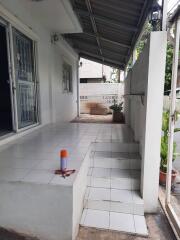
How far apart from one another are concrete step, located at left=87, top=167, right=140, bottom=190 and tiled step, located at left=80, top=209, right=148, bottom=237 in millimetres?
332

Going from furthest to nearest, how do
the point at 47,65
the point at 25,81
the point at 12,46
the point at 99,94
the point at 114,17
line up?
the point at 99,94, the point at 47,65, the point at 25,81, the point at 114,17, the point at 12,46

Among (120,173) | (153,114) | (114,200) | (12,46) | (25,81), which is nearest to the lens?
(153,114)

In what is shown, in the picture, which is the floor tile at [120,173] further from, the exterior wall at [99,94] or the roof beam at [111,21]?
the exterior wall at [99,94]

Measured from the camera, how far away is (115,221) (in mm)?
1852

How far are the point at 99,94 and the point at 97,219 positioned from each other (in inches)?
326

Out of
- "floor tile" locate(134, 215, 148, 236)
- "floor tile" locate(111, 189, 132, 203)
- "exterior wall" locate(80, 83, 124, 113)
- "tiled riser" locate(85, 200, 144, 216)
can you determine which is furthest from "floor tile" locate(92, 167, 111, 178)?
"exterior wall" locate(80, 83, 124, 113)

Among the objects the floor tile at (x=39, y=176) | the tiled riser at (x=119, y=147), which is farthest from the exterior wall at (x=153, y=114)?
the floor tile at (x=39, y=176)

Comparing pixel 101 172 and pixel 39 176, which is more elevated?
pixel 39 176

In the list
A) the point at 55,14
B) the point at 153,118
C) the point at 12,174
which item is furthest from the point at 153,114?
the point at 55,14

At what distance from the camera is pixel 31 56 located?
11.5ft

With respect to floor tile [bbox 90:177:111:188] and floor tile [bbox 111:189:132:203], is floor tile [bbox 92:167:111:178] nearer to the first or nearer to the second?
floor tile [bbox 90:177:111:188]

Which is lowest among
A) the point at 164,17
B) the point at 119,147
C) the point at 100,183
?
the point at 100,183

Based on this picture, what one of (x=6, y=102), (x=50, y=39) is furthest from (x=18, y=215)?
(x=50, y=39)

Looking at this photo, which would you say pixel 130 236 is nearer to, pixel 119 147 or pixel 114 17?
pixel 119 147
